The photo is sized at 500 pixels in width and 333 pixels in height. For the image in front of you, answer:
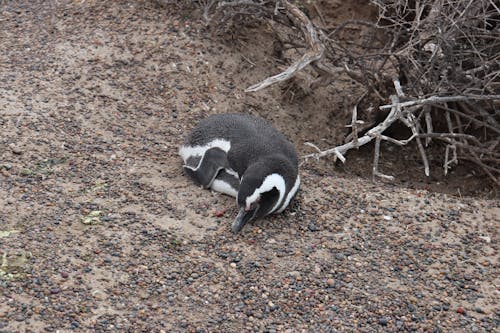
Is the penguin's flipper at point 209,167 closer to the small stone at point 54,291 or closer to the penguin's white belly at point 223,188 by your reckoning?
the penguin's white belly at point 223,188

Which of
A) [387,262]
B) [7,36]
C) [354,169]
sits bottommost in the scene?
[7,36]

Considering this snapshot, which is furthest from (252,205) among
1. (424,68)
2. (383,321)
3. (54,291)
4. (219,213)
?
(424,68)

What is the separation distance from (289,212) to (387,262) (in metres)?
0.85

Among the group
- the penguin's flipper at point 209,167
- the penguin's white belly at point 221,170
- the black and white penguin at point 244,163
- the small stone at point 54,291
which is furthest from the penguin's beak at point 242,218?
the small stone at point 54,291

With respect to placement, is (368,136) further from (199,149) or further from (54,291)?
(54,291)

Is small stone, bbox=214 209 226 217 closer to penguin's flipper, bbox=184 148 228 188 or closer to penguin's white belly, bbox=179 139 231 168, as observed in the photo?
penguin's flipper, bbox=184 148 228 188

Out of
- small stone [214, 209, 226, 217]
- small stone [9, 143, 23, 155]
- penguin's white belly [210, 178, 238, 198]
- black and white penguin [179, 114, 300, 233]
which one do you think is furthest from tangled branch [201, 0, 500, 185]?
small stone [9, 143, 23, 155]

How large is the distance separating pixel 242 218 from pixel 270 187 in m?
0.29

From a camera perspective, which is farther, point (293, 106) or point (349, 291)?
point (293, 106)

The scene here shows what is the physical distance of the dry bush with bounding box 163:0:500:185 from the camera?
19.1 ft

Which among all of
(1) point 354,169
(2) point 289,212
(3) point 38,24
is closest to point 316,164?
(1) point 354,169

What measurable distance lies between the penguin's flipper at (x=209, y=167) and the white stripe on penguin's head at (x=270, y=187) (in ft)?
1.90

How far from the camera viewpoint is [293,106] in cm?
724

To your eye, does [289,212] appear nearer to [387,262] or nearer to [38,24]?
[387,262]
